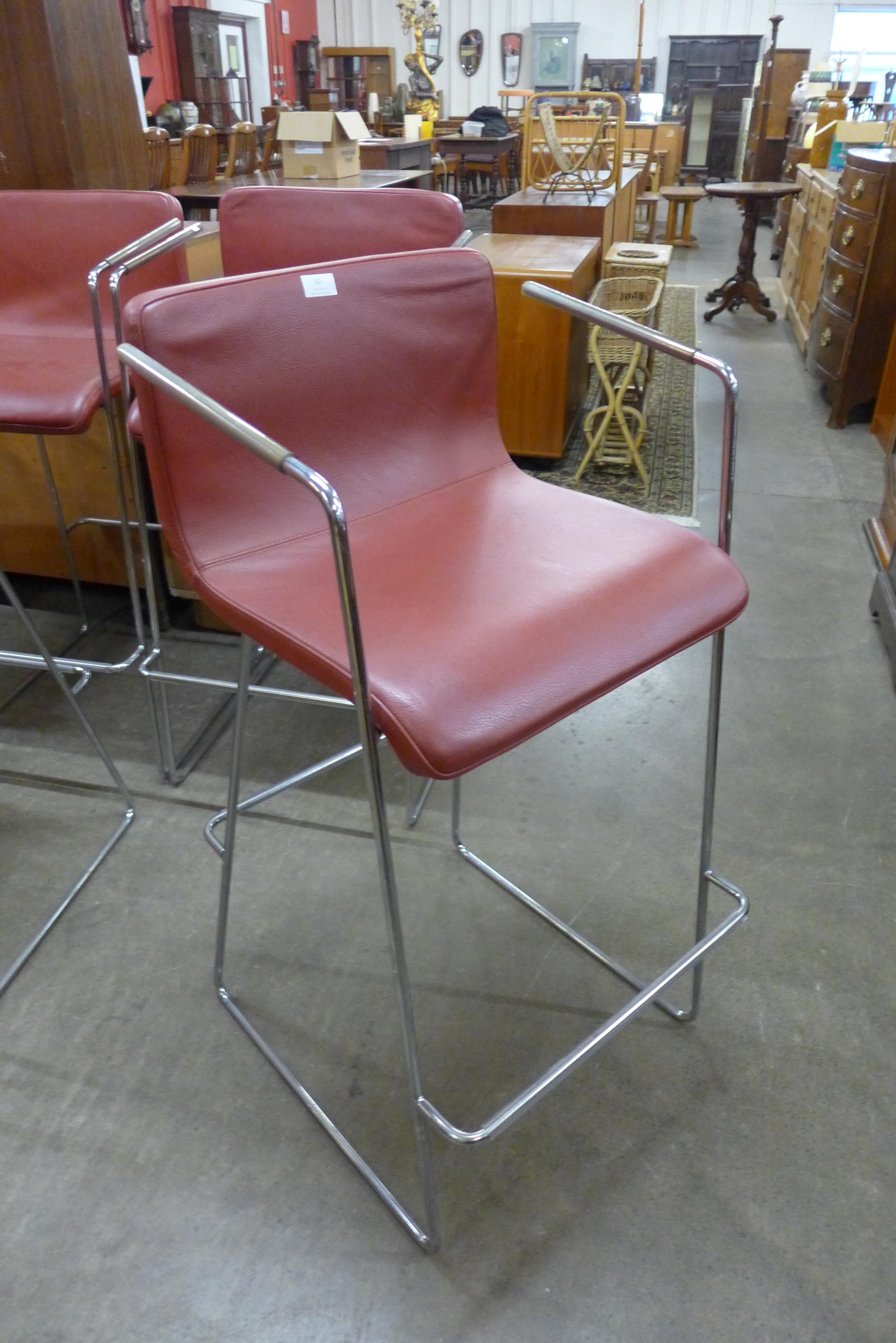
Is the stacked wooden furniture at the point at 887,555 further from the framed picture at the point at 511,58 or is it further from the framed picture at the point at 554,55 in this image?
the framed picture at the point at 511,58

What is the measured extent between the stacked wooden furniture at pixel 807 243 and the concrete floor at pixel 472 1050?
2.95 m

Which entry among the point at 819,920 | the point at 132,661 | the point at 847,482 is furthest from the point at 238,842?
the point at 847,482

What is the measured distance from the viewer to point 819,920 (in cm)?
137

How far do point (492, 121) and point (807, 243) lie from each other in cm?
632

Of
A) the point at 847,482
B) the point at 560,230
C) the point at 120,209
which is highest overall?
the point at 120,209

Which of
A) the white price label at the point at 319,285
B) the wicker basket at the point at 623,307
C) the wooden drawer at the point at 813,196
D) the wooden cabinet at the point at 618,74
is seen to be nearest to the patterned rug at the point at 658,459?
the wicker basket at the point at 623,307

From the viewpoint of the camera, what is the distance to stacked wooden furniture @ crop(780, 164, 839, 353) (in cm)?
398

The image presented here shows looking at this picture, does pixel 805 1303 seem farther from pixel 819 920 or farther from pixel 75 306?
pixel 75 306

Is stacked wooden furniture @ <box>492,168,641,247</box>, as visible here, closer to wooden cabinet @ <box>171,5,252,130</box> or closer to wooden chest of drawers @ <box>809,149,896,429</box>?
wooden chest of drawers @ <box>809,149,896,429</box>

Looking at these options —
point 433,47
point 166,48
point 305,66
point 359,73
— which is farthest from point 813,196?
point 359,73

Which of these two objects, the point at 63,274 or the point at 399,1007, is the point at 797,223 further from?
the point at 399,1007

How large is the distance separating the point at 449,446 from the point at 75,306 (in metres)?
0.86

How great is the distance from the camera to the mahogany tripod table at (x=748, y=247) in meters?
4.82

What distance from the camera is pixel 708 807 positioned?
1.08 meters
